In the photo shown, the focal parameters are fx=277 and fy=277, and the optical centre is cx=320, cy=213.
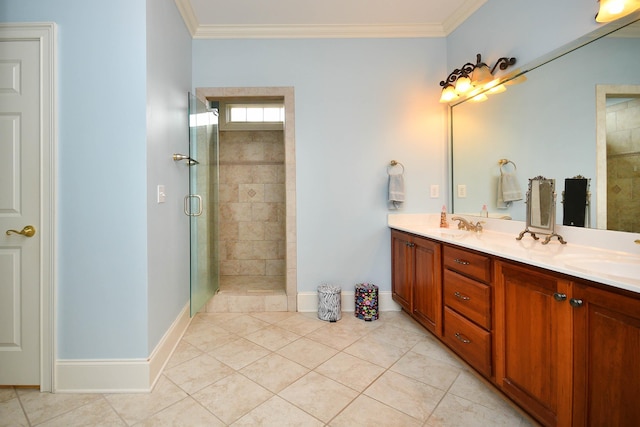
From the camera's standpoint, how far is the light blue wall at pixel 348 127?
106 inches

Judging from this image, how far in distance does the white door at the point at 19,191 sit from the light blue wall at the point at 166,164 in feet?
Result: 1.92

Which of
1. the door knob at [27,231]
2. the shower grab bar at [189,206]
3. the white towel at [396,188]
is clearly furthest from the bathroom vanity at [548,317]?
the door knob at [27,231]

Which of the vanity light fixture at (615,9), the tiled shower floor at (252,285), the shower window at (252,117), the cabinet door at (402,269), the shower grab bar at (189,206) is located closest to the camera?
the vanity light fixture at (615,9)

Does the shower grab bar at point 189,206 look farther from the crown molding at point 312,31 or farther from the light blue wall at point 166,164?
the crown molding at point 312,31

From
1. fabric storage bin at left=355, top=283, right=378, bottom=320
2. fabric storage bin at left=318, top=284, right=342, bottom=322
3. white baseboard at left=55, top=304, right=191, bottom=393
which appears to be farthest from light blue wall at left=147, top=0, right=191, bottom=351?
fabric storage bin at left=355, top=283, right=378, bottom=320

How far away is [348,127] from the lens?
2723mm

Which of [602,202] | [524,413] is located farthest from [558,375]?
[602,202]

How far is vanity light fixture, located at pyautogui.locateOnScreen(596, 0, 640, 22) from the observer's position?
1.32 metres

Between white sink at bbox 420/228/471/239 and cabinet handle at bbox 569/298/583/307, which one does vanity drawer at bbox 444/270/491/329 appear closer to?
white sink at bbox 420/228/471/239

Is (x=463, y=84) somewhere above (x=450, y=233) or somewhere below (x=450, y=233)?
above

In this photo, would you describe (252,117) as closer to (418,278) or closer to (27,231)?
(27,231)

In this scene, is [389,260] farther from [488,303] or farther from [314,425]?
[314,425]

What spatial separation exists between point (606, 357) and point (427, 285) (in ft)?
3.82

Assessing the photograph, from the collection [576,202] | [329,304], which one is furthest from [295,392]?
[576,202]
